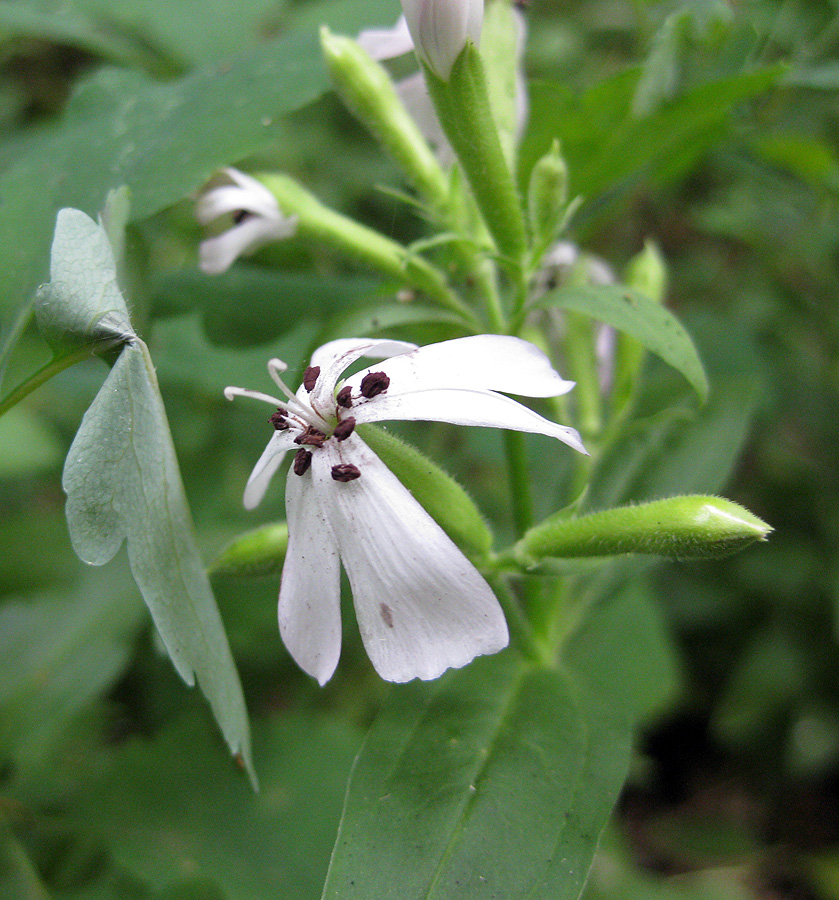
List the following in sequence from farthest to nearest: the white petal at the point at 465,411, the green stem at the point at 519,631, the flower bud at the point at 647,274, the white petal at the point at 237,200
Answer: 1. the flower bud at the point at 647,274
2. the white petal at the point at 237,200
3. the green stem at the point at 519,631
4. the white petal at the point at 465,411

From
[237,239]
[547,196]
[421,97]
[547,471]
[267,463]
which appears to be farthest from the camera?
[547,471]

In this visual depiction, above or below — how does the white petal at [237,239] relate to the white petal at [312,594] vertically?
above

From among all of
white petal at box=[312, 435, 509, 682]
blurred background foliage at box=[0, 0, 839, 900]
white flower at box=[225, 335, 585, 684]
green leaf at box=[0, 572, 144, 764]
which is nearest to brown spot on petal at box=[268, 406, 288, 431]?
white flower at box=[225, 335, 585, 684]

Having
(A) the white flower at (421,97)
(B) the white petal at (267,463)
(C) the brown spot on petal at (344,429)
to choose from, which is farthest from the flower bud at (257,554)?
(A) the white flower at (421,97)

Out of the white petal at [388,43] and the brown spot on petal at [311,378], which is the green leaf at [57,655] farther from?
the white petal at [388,43]

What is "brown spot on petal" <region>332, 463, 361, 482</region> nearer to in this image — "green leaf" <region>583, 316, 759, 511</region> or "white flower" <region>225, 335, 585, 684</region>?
"white flower" <region>225, 335, 585, 684</region>

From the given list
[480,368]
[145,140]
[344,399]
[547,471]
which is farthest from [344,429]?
[547,471]

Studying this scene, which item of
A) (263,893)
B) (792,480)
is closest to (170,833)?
(263,893)

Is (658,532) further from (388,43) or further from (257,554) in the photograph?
(388,43)
